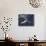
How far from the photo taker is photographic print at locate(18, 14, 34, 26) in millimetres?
4938

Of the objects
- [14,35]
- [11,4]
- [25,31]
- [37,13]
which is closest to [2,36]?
[14,35]

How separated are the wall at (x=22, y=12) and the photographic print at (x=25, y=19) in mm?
114

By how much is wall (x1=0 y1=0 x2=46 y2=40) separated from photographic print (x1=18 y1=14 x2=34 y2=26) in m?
0.11

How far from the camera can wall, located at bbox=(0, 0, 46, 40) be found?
4.89 metres

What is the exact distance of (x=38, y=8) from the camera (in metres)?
4.93

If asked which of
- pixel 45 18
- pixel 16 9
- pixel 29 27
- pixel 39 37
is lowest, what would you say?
pixel 39 37

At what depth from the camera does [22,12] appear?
4.95 m

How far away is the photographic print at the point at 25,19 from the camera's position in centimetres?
494

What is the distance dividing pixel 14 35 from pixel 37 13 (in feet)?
3.94

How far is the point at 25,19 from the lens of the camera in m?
4.96

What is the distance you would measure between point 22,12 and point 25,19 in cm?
29

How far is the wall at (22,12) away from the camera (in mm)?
4891

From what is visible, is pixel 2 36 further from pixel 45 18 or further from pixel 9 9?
pixel 45 18

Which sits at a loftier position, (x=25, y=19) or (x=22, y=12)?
(x=22, y=12)
